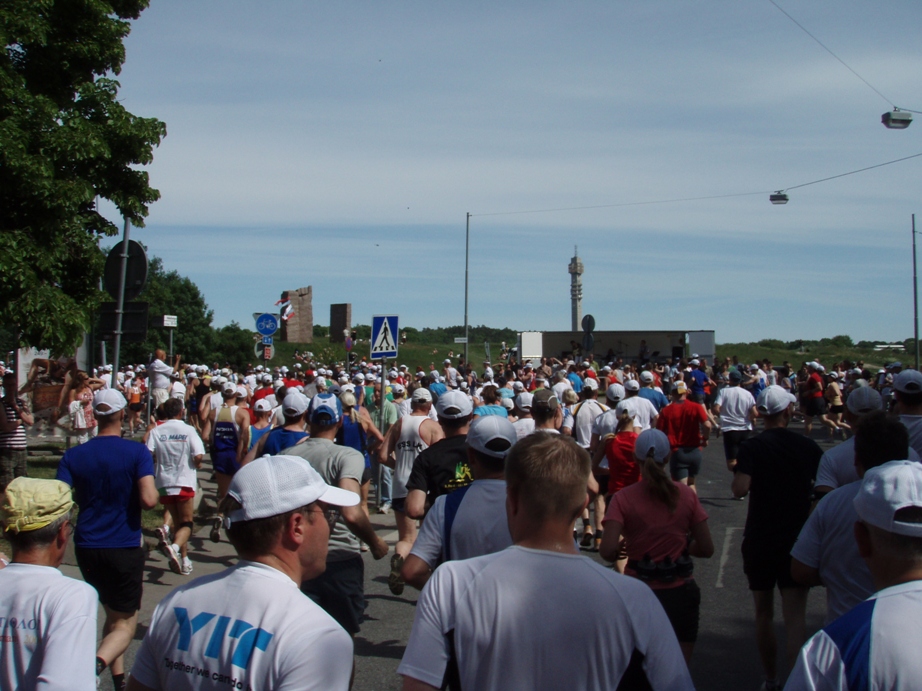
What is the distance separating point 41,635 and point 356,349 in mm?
62145

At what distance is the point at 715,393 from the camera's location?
28484 mm

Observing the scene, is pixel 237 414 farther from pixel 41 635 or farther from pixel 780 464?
pixel 41 635

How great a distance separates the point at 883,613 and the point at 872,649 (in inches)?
3.9

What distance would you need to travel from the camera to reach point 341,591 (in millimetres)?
4824

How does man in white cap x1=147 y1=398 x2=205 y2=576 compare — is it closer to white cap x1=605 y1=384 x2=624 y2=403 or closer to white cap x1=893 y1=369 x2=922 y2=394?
white cap x1=605 y1=384 x2=624 y2=403

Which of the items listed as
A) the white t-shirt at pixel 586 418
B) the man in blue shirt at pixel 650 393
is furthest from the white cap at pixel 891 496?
the man in blue shirt at pixel 650 393

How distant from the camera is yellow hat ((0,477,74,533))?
2.91 m

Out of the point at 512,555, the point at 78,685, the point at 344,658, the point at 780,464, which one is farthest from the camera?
the point at 780,464

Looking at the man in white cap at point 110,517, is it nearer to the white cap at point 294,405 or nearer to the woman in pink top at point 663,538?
the white cap at point 294,405

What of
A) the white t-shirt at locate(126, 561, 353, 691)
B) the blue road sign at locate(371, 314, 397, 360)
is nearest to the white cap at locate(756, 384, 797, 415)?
the white t-shirt at locate(126, 561, 353, 691)

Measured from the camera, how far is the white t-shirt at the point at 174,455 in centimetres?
864

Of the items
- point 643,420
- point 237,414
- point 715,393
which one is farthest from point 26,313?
point 715,393

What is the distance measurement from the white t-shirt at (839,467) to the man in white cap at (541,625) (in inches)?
115

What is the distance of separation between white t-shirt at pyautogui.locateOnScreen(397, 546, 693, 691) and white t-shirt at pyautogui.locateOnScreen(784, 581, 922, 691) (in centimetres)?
35
